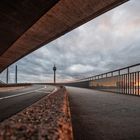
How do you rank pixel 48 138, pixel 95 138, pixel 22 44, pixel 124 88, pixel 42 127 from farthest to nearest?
pixel 22 44
pixel 124 88
pixel 95 138
pixel 42 127
pixel 48 138

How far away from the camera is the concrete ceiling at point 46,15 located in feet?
45.9

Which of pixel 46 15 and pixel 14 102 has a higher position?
pixel 46 15

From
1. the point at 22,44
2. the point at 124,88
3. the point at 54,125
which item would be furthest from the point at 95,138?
the point at 22,44

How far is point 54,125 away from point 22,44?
86.2 feet

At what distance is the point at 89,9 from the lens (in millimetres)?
15672

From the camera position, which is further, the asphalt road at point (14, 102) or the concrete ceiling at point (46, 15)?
the concrete ceiling at point (46, 15)

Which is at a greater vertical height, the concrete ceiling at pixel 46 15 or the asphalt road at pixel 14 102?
the concrete ceiling at pixel 46 15

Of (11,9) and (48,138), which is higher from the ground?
(11,9)

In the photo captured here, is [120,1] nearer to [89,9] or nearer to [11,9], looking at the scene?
[89,9]

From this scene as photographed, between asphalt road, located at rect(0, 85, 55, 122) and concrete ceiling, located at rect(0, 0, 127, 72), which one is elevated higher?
concrete ceiling, located at rect(0, 0, 127, 72)

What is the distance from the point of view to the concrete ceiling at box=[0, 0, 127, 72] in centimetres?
1399

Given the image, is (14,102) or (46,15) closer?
(14,102)

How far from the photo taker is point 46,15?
54.7 ft

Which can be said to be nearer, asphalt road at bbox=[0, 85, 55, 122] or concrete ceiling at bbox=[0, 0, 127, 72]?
asphalt road at bbox=[0, 85, 55, 122]
